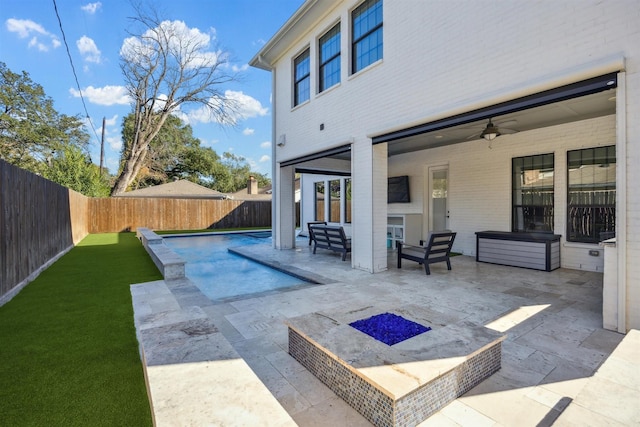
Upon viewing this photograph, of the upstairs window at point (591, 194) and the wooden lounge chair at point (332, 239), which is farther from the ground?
the upstairs window at point (591, 194)

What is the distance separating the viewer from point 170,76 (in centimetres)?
2164


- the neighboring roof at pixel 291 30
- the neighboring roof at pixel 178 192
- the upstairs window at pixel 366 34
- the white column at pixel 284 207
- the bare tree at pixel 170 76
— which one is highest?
the bare tree at pixel 170 76

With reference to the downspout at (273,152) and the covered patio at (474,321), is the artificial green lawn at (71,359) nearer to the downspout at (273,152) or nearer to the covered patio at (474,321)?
the covered patio at (474,321)

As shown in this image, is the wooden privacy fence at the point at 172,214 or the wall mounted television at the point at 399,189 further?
the wooden privacy fence at the point at 172,214

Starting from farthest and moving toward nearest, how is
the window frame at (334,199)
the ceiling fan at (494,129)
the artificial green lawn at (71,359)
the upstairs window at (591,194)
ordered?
the window frame at (334,199) < the upstairs window at (591,194) < the ceiling fan at (494,129) < the artificial green lawn at (71,359)

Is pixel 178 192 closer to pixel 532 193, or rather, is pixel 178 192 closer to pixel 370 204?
pixel 370 204

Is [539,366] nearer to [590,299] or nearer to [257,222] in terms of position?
[590,299]

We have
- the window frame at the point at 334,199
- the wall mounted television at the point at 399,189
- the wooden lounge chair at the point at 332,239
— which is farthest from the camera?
the window frame at the point at 334,199

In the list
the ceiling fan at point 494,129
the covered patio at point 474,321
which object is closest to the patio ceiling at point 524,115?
the ceiling fan at point 494,129

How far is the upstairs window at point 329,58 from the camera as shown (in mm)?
7426

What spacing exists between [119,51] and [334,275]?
21.5 metres

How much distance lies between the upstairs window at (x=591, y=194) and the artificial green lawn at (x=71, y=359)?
7.96m

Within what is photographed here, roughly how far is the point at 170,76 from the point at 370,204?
2141 cm

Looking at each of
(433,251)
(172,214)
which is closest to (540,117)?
(433,251)
